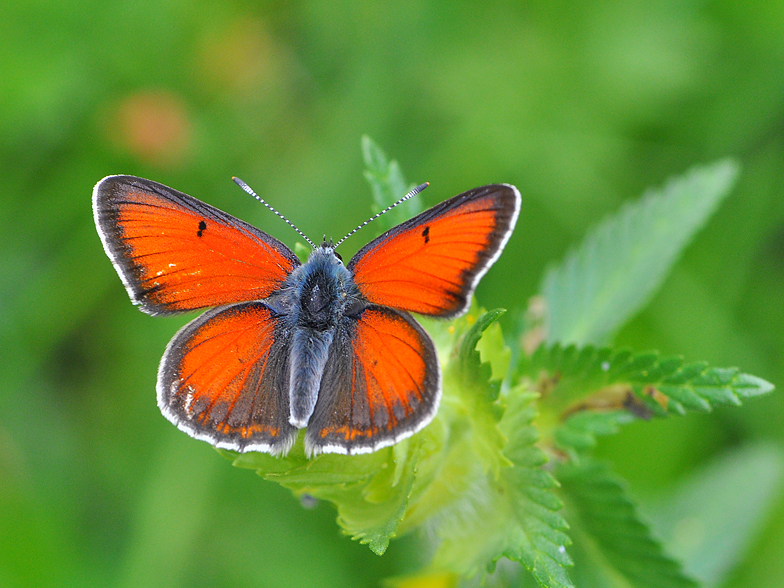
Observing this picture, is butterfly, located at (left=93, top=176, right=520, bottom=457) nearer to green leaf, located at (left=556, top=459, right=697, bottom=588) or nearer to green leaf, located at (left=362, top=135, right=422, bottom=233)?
Result: green leaf, located at (left=362, top=135, right=422, bottom=233)

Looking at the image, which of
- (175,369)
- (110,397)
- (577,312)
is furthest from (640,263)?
(110,397)

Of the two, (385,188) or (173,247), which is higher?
(385,188)

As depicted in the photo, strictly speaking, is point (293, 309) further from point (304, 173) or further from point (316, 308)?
point (304, 173)

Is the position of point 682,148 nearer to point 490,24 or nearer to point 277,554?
point 490,24

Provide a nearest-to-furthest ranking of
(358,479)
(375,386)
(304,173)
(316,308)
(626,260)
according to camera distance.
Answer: (358,479) < (375,386) < (316,308) < (626,260) < (304,173)

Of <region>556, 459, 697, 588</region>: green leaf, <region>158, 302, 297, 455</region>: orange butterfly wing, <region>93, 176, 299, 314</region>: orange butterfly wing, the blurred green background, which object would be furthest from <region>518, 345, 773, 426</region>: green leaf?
Result: the blurred green background

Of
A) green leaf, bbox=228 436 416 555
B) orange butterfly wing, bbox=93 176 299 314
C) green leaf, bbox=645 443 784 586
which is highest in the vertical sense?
orange butterfly wing, bbox=93 176 299 314

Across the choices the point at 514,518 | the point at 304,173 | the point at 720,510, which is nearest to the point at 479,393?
the point at 514,518
